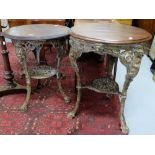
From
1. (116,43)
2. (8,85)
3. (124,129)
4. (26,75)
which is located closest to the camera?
(116,43)

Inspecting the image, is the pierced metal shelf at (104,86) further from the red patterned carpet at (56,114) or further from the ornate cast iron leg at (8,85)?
the ornate cast iron leg at (8,85)

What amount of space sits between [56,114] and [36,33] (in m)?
0.75

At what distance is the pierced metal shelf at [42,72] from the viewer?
6.70 feet

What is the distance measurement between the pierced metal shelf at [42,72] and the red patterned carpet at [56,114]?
30 cm

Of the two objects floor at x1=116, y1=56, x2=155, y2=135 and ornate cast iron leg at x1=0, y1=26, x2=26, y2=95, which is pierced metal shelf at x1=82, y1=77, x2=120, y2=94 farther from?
ornate cast iron leg at x1=0, y1=26, x2=26, y2=95

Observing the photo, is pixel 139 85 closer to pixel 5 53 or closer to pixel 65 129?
pixel 65 129

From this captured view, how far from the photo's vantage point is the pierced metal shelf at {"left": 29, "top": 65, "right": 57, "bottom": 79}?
2.04 meters

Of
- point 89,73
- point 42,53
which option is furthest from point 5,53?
point 89,73

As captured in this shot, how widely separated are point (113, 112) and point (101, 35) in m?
0.80

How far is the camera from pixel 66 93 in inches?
93.0

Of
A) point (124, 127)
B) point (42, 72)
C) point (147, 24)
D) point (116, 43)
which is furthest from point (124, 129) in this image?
point (147, 24)

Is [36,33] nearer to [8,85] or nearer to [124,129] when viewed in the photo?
[8,85]

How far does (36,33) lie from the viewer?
1904mm

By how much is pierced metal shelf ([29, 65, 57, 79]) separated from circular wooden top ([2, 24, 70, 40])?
40 cm
